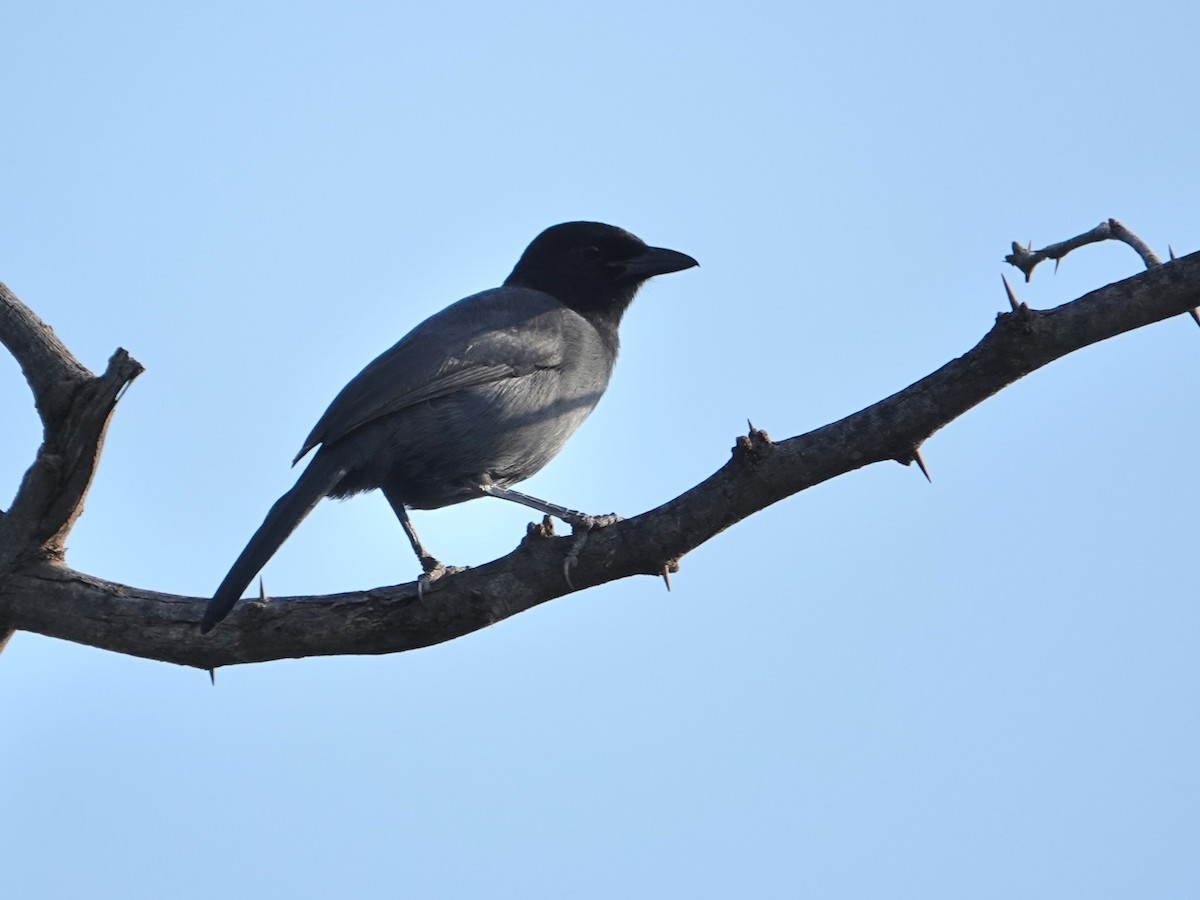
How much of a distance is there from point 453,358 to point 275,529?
1610 mm

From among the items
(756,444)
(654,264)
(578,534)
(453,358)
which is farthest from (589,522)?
(654,264)

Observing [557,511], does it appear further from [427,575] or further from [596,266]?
[596,266]

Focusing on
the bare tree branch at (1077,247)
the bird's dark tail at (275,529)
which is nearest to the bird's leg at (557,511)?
the bird's dark tail at (275,529)

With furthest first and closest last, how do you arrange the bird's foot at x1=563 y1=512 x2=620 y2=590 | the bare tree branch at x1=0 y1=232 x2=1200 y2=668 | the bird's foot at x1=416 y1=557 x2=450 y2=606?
the bird's foot at x1=416 y1=557 x2=450 y2=606
the bird's foot at x1=563 y1=512 x2=620 y2=590
the bare tree branch at x1=0 y1=232 x2=1200 y2=668

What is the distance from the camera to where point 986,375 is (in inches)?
192

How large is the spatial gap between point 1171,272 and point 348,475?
4351 mm

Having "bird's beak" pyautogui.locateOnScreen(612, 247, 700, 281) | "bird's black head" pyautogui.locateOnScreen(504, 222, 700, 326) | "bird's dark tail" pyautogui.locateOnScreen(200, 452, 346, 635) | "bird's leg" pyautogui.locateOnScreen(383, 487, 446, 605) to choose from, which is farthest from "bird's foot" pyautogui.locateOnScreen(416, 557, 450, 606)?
"bird's beak" pyautogui.locateOnScreen(612, 247, 700, 281)

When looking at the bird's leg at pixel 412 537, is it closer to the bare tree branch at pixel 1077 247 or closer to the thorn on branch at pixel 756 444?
the thorn on branch at pixel 756 444

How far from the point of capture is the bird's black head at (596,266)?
31.2ft

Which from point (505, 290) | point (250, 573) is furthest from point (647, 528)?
point (505, 290)

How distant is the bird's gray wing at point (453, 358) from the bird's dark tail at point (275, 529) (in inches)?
8.1

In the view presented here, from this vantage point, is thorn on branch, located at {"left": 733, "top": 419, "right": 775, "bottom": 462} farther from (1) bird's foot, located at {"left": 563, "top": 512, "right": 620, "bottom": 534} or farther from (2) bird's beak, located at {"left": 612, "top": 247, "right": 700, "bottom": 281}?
(2) bird's beak, located at {"left": 612, "top": 247, "right": 700, "bottom": 281}

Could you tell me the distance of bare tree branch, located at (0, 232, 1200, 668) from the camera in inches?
188

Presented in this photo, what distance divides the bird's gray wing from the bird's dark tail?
0.21 m
